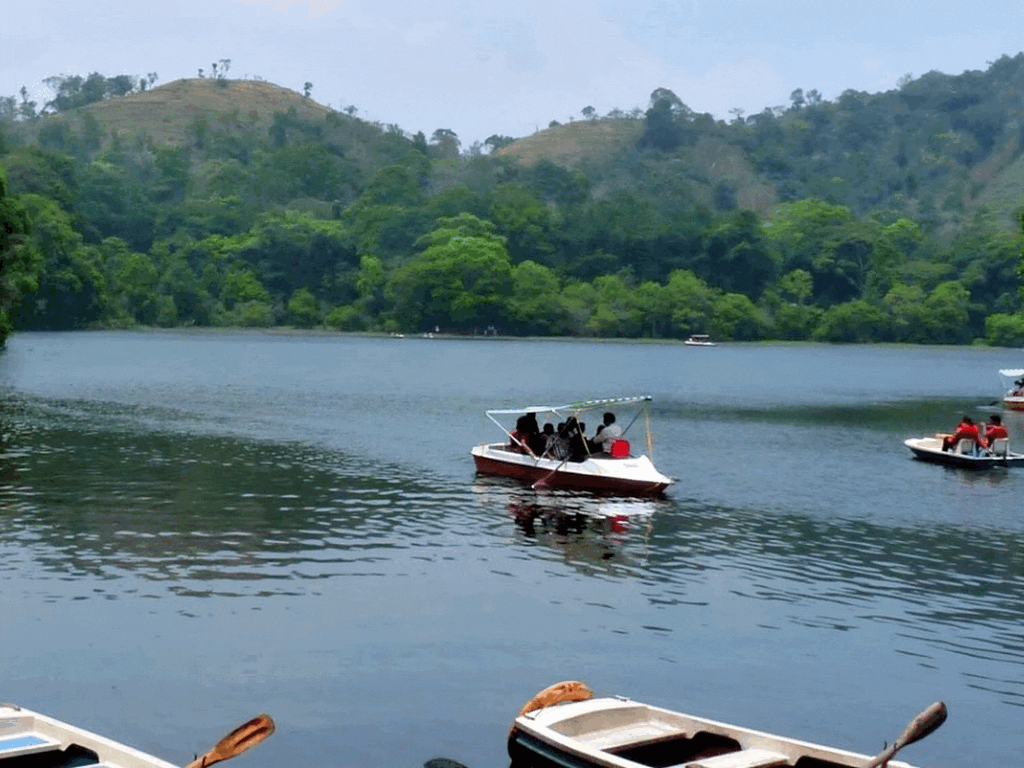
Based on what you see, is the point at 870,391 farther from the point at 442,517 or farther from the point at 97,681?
the point at 97,681

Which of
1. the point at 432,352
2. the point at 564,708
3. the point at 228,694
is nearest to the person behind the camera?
→ the point at 564,708

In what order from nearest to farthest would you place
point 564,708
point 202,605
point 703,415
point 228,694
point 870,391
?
point 564,708
point 228,694
point 202,605
point 703,415
point 870,391

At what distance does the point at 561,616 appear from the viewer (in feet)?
94.1

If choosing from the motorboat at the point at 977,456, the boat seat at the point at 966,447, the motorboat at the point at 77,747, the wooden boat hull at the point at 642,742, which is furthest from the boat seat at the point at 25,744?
the boat seat at the point at 966,447

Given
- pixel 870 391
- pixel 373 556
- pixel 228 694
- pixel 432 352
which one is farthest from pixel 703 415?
pixel 432 352

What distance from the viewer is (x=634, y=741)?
1817 centimetres

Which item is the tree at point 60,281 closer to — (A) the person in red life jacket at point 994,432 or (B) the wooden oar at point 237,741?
(A) the person in red life jacket at point 994,432

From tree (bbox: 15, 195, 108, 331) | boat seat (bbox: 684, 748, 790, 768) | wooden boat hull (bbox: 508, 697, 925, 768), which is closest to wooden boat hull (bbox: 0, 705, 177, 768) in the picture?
wooden boat hull (bbox: 508, 697, 925, 768)

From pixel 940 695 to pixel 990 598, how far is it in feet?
26.6

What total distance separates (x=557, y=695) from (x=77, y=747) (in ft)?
19.0

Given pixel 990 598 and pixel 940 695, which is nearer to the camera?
pixel 940 695

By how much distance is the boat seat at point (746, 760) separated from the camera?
17.1m

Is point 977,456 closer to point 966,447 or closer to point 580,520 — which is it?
point 966,447

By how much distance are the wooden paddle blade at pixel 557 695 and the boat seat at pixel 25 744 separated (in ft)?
18.2
